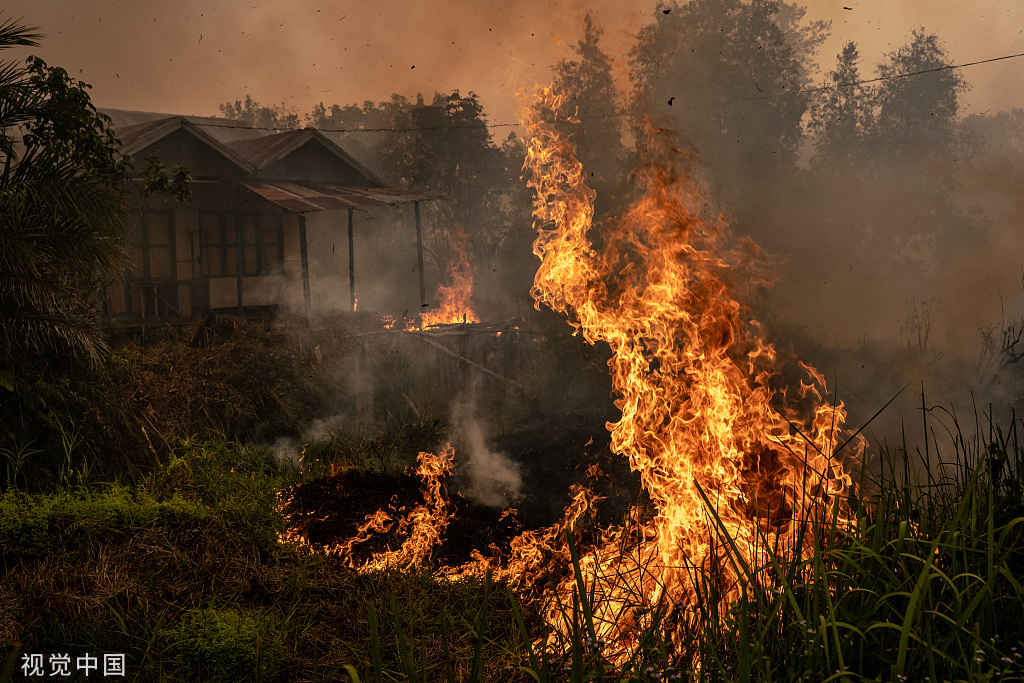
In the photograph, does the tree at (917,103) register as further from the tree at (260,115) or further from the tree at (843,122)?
the tree at (260,115)

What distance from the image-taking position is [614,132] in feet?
52.5

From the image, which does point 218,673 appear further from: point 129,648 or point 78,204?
point 78,204

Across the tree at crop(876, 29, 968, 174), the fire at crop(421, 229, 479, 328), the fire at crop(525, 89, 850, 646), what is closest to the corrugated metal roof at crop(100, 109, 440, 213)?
the fire at crop(421, 229, 479, 328)

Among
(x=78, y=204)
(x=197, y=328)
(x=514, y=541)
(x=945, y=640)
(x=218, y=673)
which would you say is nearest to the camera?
(x=945, y=640)

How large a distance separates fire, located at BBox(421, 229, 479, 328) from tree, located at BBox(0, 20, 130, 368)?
32.5 feet

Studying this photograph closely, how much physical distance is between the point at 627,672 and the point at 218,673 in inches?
91.8

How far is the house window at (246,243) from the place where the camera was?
16172 millimetres

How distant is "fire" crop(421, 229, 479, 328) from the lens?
17484 mm

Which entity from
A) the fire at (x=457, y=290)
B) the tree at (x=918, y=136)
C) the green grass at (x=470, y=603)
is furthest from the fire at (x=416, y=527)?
the tree at (x=918, y=136)

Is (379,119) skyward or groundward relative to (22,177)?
skyward

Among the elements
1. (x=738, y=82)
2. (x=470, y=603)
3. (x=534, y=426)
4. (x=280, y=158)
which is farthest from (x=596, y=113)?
(x=470, y=603)

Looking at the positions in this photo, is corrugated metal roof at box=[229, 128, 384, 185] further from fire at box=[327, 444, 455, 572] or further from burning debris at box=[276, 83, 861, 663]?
fire at box=[327, 444, 455, 572]

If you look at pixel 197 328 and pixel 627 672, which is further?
pixel 197 328

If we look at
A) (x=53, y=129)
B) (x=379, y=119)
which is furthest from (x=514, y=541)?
(x=379, y=119)
